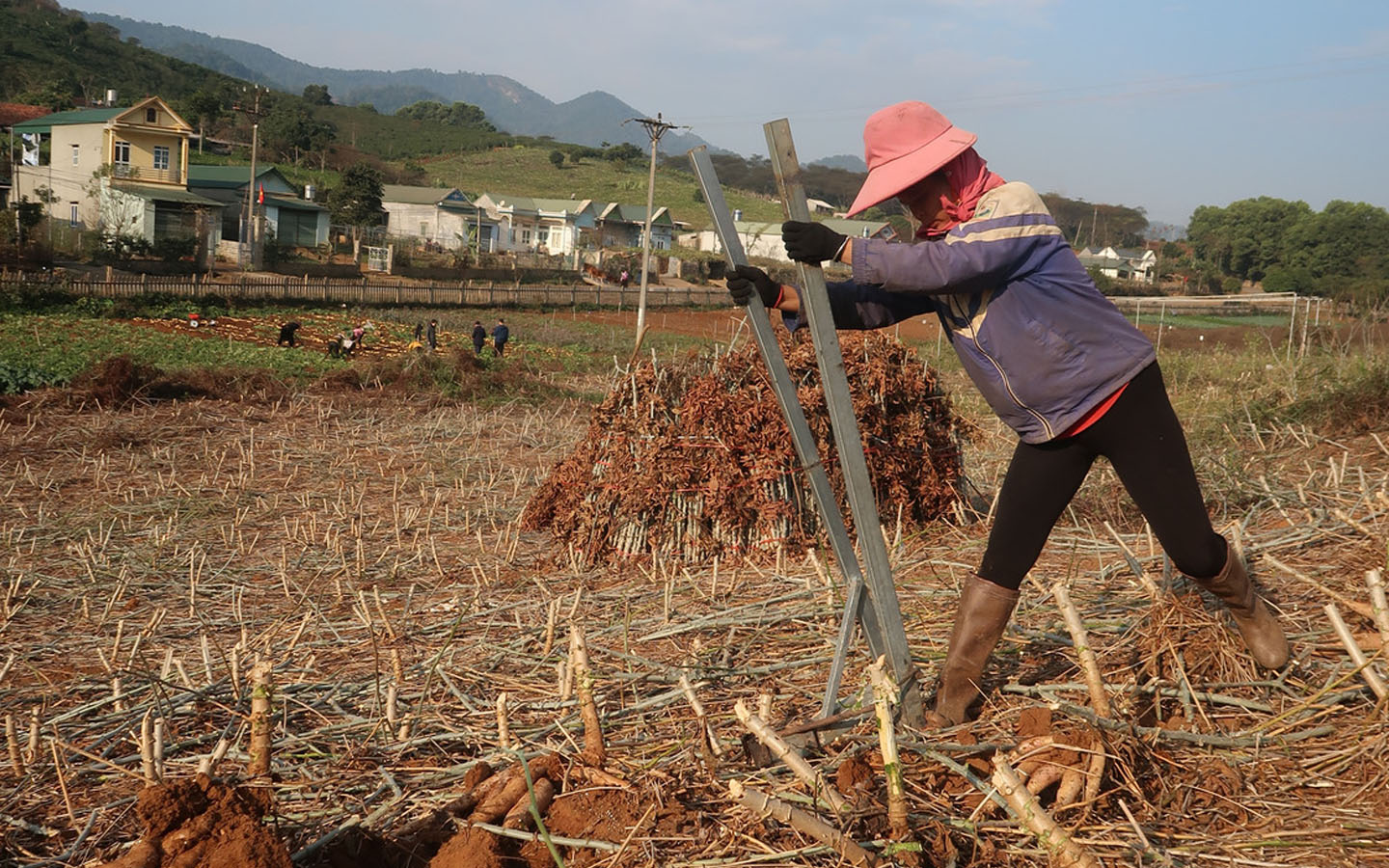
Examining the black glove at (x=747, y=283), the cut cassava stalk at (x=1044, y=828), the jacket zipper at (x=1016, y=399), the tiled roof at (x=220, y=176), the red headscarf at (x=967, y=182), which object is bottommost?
the cut cassava stalk at (x=1044, y=828)

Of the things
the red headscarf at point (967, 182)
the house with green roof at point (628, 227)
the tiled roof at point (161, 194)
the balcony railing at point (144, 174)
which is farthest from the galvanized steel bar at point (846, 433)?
the house with green roof at point (628, 227)

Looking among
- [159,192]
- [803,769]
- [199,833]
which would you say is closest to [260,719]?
[199,833]

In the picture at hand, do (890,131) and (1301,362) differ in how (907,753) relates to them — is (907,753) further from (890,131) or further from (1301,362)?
(1301,362)

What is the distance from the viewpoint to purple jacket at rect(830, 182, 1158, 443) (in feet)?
8.77

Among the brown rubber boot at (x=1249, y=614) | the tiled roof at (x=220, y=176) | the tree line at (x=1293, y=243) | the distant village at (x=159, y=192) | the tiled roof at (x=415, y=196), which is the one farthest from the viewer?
the tiled roof at (x=415, y=196)

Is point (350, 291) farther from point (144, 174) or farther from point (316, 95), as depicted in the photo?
point (316, 95)

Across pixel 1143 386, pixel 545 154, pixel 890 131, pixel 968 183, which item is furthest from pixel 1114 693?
pixel 545 154

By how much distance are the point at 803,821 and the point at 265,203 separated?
5582 cm

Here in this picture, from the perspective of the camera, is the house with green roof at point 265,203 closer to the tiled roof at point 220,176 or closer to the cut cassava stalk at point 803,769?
the tiled roof at point 220,176

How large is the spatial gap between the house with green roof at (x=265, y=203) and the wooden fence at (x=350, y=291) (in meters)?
15.0

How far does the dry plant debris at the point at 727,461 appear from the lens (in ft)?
19.3

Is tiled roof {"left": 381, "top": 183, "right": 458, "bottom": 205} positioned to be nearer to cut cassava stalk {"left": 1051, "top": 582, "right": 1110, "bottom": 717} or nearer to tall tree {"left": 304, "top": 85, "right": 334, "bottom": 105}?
tall tree {"left": 304, "top": 85, "right": 334, "bottom": 105}

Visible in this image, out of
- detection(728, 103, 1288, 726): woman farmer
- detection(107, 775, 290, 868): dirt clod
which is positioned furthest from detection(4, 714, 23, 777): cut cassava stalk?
detection(728, 103, 1288, 726): woman farmer

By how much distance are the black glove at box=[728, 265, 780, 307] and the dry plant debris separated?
117 inches
